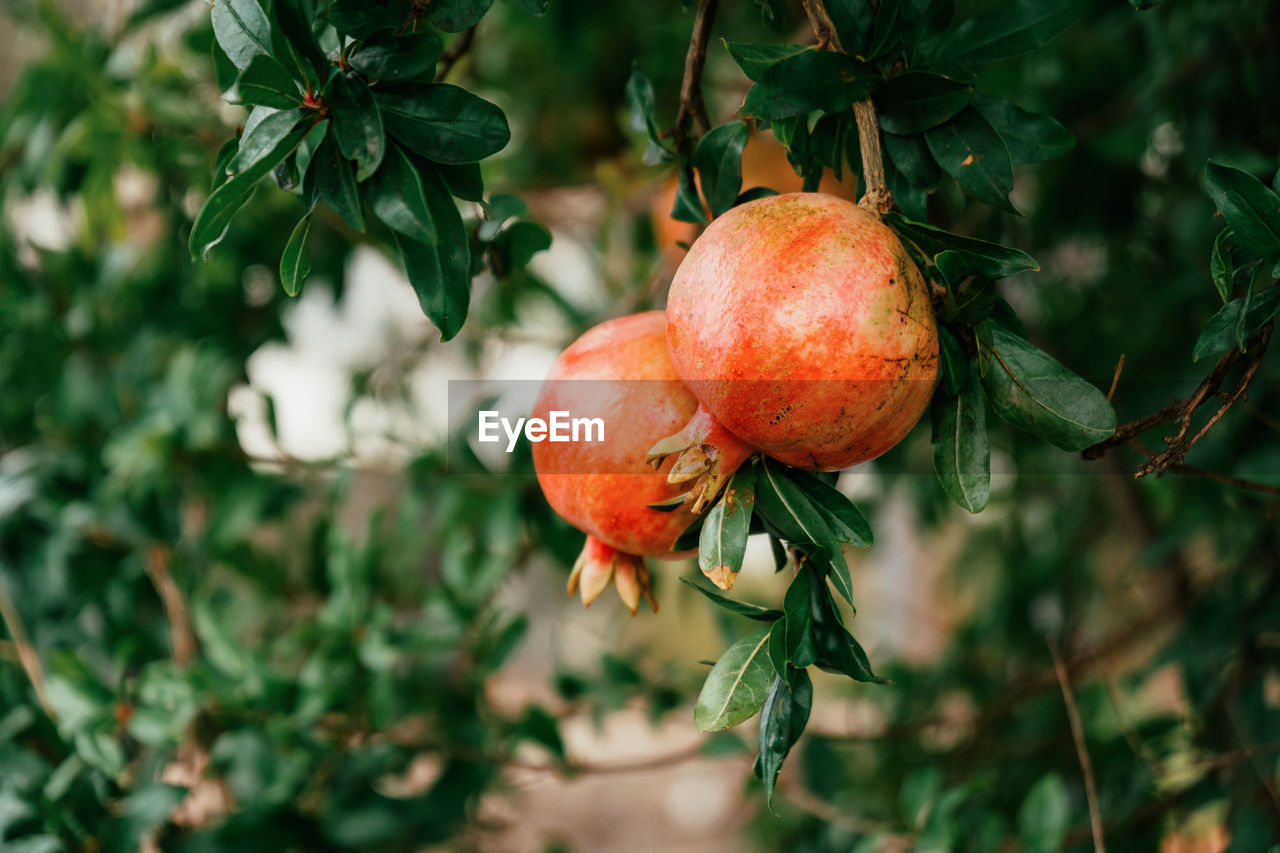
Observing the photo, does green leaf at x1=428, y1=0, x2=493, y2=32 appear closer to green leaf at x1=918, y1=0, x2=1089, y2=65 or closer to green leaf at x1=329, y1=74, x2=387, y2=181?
green leaf at x1=329, y1=74, x2=387, y2=181

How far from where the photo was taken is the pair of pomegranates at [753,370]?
37 centimetres

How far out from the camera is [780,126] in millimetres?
470

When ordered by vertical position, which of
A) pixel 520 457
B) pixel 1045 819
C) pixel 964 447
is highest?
pixel 964 447

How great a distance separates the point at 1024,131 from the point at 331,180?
1.17 feet

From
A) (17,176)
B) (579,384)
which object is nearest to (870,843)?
(579,384)

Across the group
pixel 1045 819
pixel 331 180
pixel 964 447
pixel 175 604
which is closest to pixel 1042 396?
pixel 964 447

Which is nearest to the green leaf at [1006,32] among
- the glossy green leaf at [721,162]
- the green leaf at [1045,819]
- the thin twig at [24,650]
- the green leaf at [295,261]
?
the glossy green leaf at [721,162]

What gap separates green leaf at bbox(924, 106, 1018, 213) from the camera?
448mm

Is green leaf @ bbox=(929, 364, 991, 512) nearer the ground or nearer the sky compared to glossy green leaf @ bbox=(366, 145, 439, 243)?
nearer the ground

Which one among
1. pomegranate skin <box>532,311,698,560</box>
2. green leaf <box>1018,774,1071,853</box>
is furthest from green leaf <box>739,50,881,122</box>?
green leaf <box>1018,774,1071,853</box>

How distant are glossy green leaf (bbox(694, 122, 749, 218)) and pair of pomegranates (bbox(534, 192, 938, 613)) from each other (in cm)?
9

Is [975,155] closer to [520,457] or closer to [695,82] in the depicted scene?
[695,82]

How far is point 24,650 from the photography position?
0.98 m

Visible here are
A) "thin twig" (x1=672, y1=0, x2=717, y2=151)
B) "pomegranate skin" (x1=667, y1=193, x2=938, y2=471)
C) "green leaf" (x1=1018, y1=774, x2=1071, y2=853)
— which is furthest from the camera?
"green leaf" (x1=1018, y1=774, x2=1071, y2=853)
